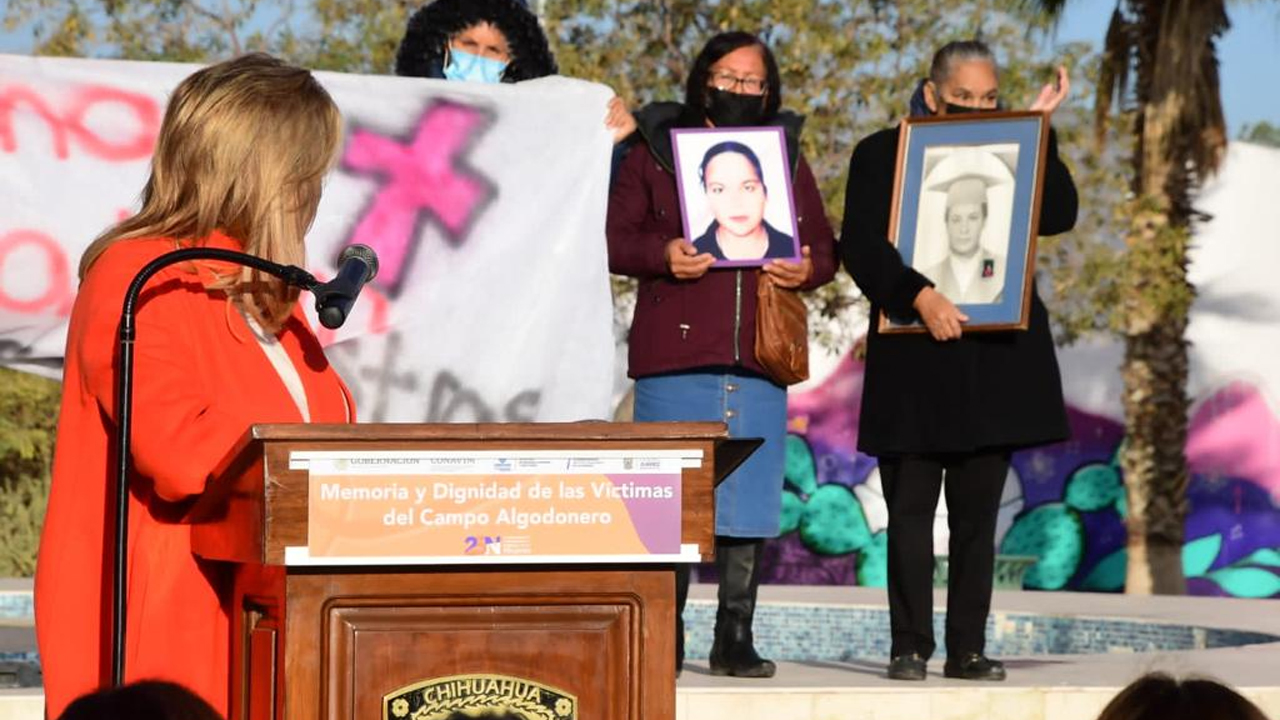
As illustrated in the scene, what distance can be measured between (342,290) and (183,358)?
267mm

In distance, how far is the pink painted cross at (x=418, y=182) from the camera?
7.04 m

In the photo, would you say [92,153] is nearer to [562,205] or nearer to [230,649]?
[562,205]

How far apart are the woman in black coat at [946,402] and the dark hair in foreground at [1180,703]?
4.18 m

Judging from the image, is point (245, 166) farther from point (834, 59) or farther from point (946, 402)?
point (834, 59)

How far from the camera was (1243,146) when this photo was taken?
63.8 feet

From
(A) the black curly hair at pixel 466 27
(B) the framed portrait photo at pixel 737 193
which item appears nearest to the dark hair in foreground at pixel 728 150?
(B) the framed portrait photo at pixel 737 193

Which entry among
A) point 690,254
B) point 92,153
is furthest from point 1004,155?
point 92,153

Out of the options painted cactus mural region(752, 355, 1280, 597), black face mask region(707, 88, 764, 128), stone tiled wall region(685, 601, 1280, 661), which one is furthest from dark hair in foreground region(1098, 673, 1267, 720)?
painted cactus mural region(752, 355, 1280, 597)

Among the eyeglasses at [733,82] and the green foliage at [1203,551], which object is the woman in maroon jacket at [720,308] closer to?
the eyeglasses at [733,82]

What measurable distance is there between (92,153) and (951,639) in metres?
2.97

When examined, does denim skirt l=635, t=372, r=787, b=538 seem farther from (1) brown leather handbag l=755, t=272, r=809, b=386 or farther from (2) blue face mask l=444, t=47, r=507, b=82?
(2) blue face mask l=444, t=47, r=507, b=82

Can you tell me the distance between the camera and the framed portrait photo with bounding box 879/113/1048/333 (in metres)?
6.77

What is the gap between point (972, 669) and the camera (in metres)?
6.91

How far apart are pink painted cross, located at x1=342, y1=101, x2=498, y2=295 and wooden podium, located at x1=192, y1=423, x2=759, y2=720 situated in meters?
3.85
